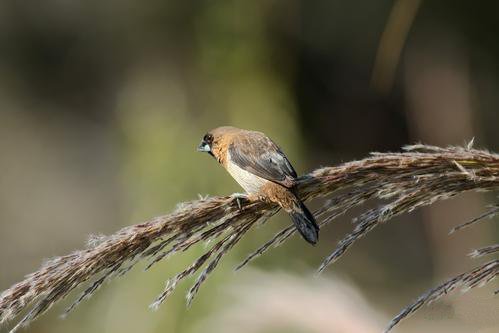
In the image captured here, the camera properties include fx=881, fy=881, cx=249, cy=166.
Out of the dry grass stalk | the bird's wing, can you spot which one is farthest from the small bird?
the dry grass stalk

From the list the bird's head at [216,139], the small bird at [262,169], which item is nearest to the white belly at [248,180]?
the small bird at [262,169]

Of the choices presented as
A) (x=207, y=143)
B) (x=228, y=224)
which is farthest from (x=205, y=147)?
(x=228, y=224)

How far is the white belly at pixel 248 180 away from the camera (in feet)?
7.51

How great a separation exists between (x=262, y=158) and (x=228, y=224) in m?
0.61

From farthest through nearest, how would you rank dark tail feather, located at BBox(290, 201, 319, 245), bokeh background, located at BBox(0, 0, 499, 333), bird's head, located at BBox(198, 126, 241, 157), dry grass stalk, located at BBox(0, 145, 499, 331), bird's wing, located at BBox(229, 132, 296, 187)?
bokeh background, located at BBox(0, 0, 499, 333), bird's head, located at BBox(198, 126, 241, 157), bird's wing, located at BBox(229, 132, 296, 187), dark tail feather, located at BBox(290, 201, 319, 245), dry grass stalk, located at BBox(0, 145, 499, 331)

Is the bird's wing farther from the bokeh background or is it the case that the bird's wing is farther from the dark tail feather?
the bokeh background

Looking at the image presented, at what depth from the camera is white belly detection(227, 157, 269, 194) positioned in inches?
90.1

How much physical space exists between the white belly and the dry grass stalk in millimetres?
424

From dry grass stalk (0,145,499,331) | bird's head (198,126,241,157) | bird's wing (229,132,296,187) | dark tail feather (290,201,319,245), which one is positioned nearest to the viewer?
dry grass stalk (0,145,499,331)

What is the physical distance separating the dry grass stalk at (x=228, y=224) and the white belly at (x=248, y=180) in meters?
0.42

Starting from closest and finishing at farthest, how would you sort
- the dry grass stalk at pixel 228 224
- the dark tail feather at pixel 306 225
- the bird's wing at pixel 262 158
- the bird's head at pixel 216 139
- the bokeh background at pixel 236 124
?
the dry grass stalk at pixel 228 224 < the dark tail feather at pixel 306 225 < the bird's wing at pixel 262 158 < the bird's head at pixel 216 139 < the bokeh background at pixel 236 124

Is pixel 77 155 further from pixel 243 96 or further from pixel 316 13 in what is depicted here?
pixel 243 96

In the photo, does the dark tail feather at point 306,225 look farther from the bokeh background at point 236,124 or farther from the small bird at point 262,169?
the bokeh background at point 236,124

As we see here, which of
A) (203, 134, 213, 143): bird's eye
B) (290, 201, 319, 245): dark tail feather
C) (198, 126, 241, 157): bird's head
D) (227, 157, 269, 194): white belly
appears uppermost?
(203, 134, 213, 143): bird's eye
